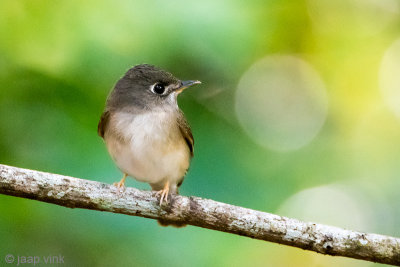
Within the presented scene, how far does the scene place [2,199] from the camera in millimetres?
4379

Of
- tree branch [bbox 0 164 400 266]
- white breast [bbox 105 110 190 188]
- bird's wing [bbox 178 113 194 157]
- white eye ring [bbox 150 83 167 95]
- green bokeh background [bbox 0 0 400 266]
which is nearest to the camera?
tree branch [bbox 0 164 400 266]

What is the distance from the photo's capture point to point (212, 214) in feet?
12.5

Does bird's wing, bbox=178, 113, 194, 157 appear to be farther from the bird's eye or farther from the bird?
the bird's eye

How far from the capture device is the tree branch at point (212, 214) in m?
3.67

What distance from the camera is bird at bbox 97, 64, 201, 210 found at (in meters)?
4.70

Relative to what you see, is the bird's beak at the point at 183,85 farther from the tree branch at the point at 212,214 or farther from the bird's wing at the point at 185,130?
the tree branch at the point at 212,214

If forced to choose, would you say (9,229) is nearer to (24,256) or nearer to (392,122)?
(24,256)

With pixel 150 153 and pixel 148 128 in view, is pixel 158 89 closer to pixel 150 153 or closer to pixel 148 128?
pixel 148 128

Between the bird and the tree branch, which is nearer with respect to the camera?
the tree branch

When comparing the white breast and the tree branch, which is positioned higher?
the white breast

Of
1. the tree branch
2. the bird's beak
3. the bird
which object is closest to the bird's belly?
the bird

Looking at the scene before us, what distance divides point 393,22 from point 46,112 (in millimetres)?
3970

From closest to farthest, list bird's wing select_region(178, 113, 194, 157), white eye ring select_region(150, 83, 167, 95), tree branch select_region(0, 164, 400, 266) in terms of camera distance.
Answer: tree branch select_region(0, 164, 400, 266) < bird's wing select_region(178, 113, 194, 157) < white eye ring select_region(150, 83, 167, 95)

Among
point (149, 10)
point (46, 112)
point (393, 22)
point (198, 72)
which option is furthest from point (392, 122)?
point (46, 112)
